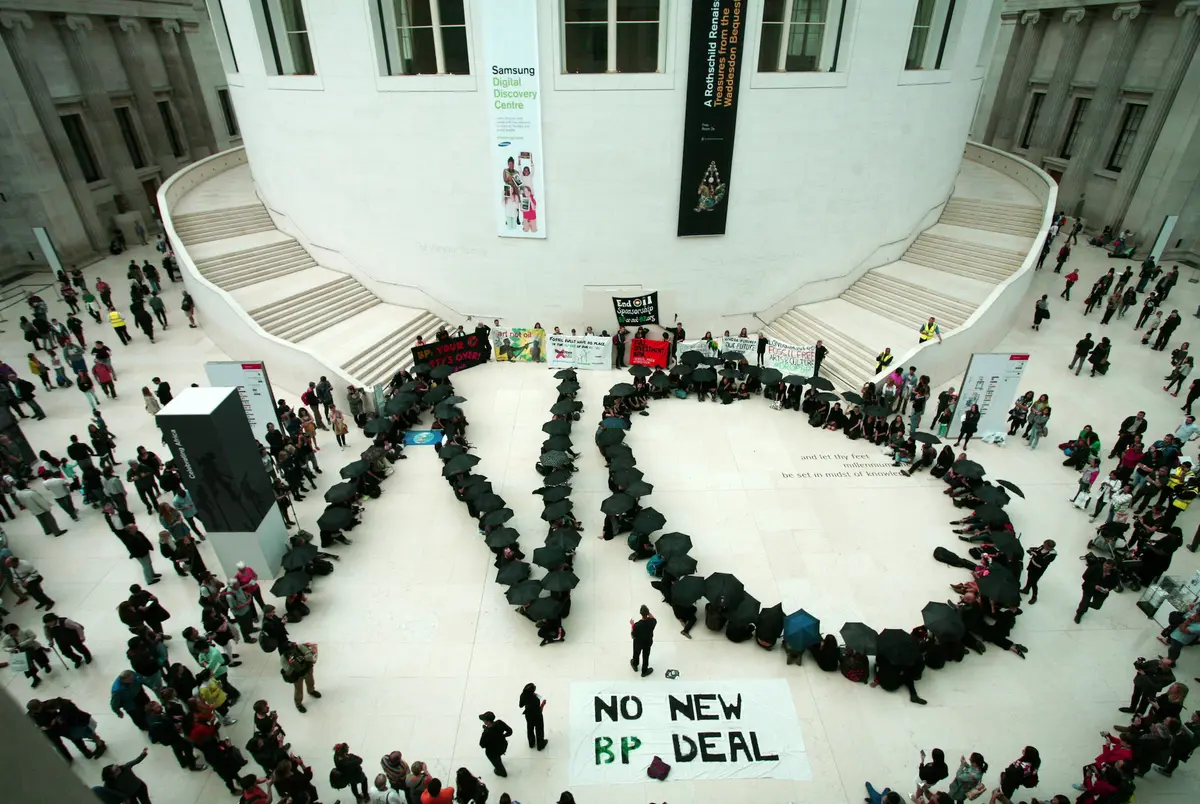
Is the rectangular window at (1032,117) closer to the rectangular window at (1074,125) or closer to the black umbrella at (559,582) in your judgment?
the rectangular window at (1074,125)

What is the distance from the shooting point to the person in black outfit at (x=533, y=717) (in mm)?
9617

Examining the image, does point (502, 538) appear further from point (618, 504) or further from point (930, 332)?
point (930, 332)

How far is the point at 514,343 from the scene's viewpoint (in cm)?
2283

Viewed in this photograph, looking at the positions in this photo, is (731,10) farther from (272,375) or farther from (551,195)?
(272,375)

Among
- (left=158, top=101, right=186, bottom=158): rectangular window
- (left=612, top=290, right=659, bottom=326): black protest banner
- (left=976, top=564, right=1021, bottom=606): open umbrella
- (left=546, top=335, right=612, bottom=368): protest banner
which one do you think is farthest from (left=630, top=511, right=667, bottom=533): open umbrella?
(left=158, top=101, right=186, bottom=158): rectangular window

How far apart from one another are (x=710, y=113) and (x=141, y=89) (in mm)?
31980

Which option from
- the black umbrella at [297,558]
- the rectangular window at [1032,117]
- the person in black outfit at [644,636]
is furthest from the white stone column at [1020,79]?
the black umbrella at [297,558]

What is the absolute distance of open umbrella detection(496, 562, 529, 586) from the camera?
12.3m

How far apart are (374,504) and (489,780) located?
7796 millimetres

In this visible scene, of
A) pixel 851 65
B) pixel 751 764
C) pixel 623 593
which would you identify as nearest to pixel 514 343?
pixel 623 593

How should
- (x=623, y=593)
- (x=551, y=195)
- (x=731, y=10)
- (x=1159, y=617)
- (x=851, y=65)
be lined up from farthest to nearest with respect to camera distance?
1. (x=551, y=195)
2. (x=851, y=65)
3. (x=731, y=10)
4. (x=623, y=593)
5. (x=1159, y=617)

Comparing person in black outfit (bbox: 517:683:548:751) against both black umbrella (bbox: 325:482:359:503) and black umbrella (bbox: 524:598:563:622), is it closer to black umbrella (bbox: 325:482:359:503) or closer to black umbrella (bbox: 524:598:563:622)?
black umbrella (bbox: 524:598:563:622)

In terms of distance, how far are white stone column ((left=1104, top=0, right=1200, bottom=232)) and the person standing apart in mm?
26277

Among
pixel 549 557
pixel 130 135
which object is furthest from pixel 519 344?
pixel 130 135
